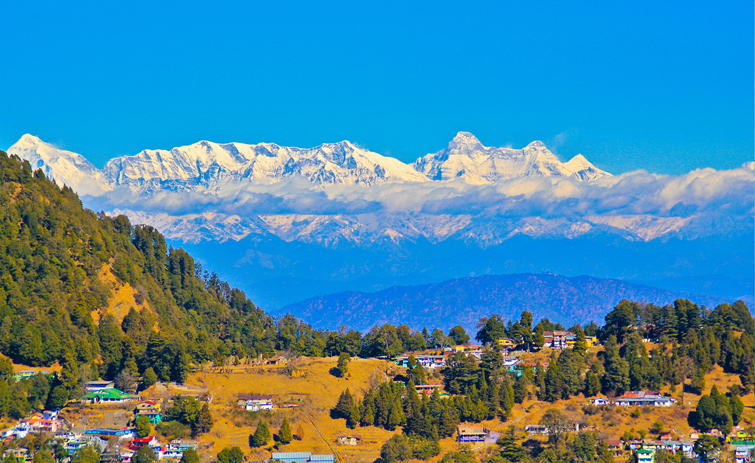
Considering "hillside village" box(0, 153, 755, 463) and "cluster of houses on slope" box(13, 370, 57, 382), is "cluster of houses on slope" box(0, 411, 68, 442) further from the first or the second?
"cluster of houses on slope" box(13, 370, 57, 382)

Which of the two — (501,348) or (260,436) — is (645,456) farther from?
(260,436)

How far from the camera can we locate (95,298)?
5335 inches

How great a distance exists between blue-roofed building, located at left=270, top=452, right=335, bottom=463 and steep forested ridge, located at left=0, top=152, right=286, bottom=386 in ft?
74.2

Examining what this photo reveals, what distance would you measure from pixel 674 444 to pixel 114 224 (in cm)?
11319

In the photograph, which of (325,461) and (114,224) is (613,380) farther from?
Result: (114,224)

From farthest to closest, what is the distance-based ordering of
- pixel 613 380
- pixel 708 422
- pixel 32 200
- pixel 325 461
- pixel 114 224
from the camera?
pixel 114 224 → pixel 32 200 → pixel 613 380 → pixel 708 422 → pixel 325 461

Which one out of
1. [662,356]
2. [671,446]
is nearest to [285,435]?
[671,446]

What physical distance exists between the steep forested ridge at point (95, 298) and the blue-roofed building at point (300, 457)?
22.6m

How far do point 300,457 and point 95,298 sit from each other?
4909cm

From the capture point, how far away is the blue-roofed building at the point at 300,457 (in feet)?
340

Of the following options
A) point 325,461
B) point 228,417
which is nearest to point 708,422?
point 325,461

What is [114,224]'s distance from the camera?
17338 centimetres

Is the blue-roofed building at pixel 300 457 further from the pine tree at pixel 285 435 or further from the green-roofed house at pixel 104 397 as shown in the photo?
the green-roofed house at pixel 104 397

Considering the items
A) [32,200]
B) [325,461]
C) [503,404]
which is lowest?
[325,461]
